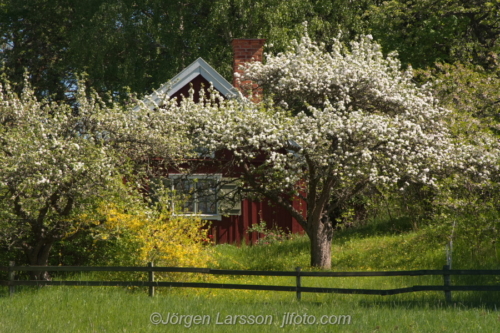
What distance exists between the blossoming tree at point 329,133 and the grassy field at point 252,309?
2.44m

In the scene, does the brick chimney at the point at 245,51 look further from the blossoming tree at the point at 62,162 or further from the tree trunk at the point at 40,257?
the tree trunk at the point at 40,257

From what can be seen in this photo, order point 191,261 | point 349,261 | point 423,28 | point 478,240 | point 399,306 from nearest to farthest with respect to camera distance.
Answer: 1. point 399,306
2. point 191,261
3. point 478,240
4. point 349,261
5. point 423,28

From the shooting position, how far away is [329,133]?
15.2 meters

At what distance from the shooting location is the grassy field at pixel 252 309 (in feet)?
31.6

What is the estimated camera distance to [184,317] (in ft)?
33.8

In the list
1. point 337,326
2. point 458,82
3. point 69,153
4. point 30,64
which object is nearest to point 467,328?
point 337,326

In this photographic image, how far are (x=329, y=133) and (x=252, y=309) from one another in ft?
18.6

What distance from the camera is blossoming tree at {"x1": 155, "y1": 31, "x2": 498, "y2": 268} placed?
15.4m

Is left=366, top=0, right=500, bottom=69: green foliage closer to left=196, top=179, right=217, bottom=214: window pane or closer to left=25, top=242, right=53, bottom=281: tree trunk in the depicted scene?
left=196, top=179, right=217, bottom=214: window pane

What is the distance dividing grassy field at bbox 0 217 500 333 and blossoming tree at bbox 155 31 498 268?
2436mm

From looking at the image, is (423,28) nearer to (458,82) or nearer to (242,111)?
(458,82)

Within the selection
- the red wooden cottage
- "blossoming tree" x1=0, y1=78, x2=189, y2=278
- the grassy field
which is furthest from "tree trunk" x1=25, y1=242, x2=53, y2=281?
the red wooden cottage

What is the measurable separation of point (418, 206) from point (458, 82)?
4858 millimetres

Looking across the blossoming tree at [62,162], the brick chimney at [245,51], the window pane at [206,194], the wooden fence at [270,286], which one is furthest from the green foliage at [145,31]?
the wooden fence at [270,286]
